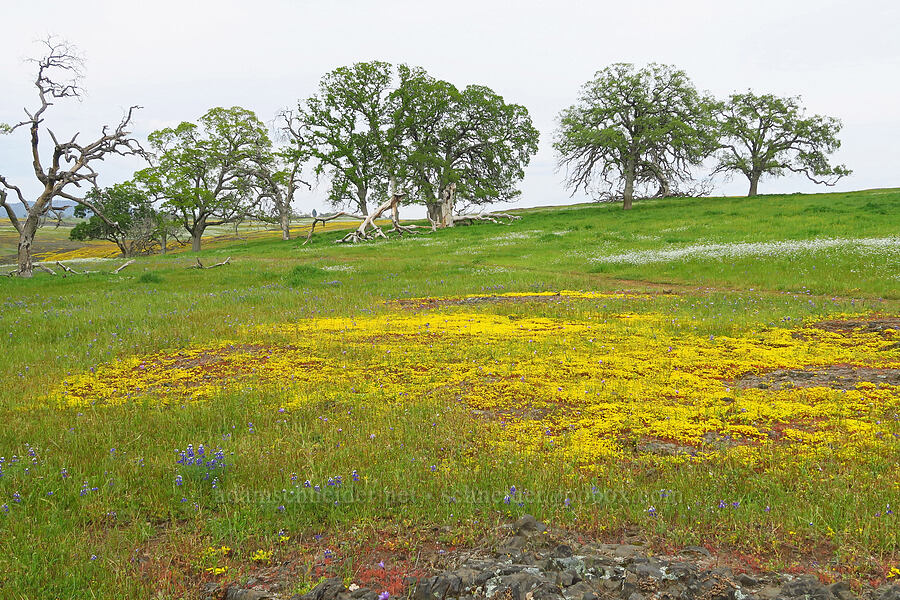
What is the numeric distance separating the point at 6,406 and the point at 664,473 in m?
8.02

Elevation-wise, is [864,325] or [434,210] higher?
[434,210]

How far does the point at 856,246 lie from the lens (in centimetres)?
2075

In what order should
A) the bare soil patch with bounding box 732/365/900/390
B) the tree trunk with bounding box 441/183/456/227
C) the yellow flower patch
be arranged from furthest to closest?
1. the tree trunk with bounding box 441/183/456/227
2. the bare soil patch with bounding box 732/365/900/390
3. the yellow flower patch

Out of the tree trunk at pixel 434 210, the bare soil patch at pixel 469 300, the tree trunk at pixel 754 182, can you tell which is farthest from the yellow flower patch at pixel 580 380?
the tree trunk at pixel 754 182

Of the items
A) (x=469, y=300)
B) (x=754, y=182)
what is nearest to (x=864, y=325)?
(x=469, y=300)

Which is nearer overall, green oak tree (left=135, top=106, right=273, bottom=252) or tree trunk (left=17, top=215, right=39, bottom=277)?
tree trunk (left=17, top=215, right=39, bottom=277)

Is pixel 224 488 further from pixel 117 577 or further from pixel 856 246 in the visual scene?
pixel 856 246

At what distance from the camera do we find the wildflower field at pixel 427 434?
3607 millimetres

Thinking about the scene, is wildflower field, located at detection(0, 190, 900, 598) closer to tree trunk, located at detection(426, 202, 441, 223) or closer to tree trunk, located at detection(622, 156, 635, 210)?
tree trunk, located at detection(622, 156, 635, 210)

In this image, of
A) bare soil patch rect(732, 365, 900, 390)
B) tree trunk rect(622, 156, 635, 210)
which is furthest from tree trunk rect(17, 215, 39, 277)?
tree trunk rect(622, 156, 635, 210)

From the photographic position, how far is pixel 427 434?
17.9 ft

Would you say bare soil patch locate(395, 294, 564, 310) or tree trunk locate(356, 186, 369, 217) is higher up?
tree trunk locate(356, 186, 369, 217)

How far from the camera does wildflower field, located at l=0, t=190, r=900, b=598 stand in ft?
11.8

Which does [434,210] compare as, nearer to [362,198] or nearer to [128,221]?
[362,198]
